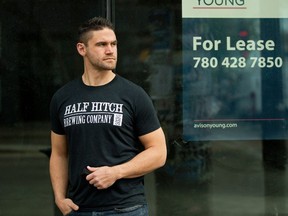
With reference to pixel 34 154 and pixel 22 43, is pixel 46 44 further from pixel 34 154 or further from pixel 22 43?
pixel 34 154

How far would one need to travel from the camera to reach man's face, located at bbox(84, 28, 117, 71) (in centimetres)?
272

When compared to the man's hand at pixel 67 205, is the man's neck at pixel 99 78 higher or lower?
higher

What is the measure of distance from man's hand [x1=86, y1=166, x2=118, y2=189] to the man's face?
1.67 feet

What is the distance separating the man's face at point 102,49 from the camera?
2717mm

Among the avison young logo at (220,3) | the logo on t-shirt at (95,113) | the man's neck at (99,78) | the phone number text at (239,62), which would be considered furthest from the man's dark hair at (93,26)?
the avison young logo at (220,3)

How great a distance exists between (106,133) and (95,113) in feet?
0.37

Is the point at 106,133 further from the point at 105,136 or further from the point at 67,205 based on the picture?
the point at 67,205

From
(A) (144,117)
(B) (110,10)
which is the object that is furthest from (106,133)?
(B) (110,10)

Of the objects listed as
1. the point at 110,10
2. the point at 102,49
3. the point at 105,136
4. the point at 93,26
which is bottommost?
the point at 105,136

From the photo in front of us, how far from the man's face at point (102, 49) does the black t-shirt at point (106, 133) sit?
0.34 ft

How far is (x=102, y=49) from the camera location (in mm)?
2725

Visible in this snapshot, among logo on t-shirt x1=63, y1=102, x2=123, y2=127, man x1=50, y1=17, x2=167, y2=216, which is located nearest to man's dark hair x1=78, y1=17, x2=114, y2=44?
man x1=50, y1=17, x2=167, y2=216

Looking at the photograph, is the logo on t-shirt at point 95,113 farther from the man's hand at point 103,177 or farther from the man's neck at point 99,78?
the man's hand at point 103,177

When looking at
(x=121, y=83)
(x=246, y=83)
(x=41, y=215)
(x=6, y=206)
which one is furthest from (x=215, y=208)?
(x=121, y=83)
